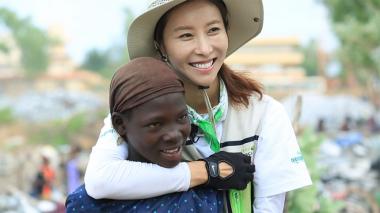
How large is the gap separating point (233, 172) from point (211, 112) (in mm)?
221

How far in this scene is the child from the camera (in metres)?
1.59

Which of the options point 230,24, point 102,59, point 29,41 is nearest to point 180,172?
point 230,24

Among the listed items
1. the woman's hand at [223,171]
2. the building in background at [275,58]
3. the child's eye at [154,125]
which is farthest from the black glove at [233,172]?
the building in background at [275,58]

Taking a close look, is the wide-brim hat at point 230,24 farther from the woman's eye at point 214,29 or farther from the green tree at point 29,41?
the green tree at point 29,41

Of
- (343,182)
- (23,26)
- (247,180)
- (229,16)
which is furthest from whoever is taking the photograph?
(23,26)

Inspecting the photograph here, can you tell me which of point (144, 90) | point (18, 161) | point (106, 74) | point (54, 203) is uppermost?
point (144, 90)

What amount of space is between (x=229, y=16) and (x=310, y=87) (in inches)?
1577

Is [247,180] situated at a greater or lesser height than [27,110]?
greater

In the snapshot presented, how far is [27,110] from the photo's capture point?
3166 cm

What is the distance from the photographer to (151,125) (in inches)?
63.1

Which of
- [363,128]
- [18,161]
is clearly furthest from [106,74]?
[18,161]

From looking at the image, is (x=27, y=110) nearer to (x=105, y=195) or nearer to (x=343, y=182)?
(x=343, y=182)

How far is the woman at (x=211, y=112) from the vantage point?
5.72ft

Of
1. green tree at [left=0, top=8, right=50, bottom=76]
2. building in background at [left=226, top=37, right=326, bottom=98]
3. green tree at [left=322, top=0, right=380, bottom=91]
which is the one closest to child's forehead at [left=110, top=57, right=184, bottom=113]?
green tree at [left=322, top=0, right=380, bottom=91]
